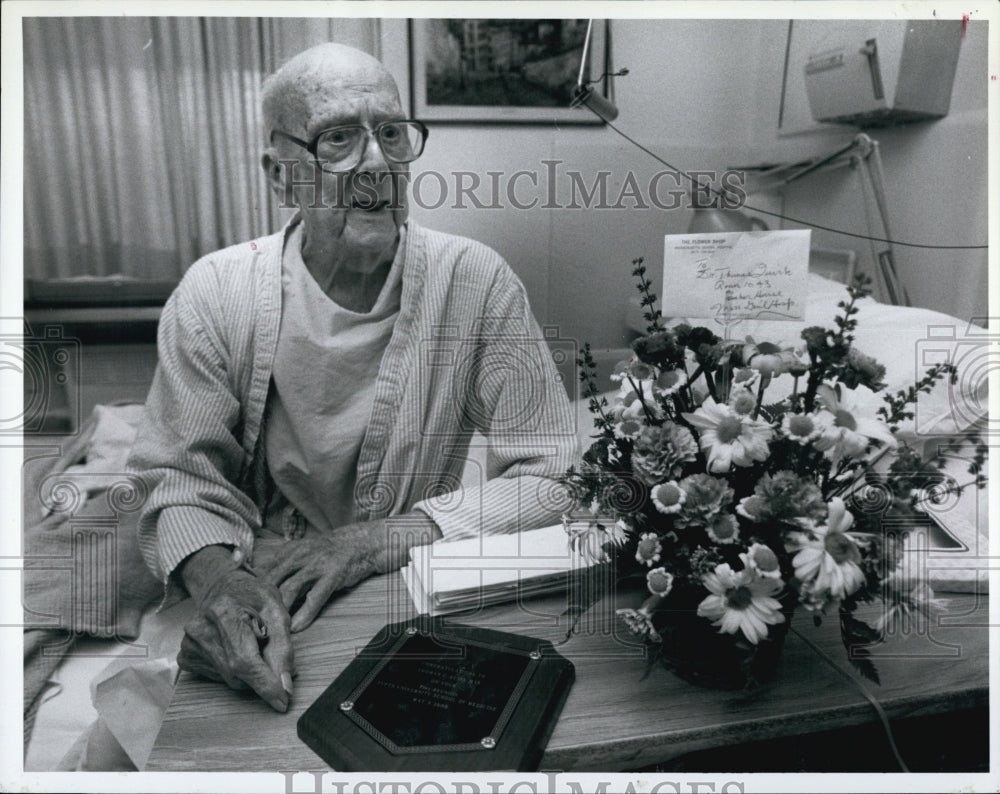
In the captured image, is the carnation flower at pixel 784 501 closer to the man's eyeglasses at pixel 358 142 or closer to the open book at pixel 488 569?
the open book at pixel 488 569

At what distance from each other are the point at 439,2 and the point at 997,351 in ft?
2.71

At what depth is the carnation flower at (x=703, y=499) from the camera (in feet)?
2.15

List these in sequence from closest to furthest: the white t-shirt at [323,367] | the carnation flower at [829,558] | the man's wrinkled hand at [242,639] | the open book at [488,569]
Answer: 1. the carnation flower at [829,558]
2. the man's wrinkled hand at [242,639]
3. the open book at [488,569]
4. the white t-shirt at [323,367]

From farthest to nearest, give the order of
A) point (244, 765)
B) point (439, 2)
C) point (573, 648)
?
point (439, 2), point (573, 648), point (244, 765)

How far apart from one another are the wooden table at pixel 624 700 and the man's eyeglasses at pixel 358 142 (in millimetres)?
544

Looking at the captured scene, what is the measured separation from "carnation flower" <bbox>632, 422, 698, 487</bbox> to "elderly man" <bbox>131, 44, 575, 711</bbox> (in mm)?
286

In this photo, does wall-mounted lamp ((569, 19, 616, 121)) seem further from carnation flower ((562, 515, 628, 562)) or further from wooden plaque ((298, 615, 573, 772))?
wooden plaque ((298, 615, 573, 772))

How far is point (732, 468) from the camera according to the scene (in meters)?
0.69

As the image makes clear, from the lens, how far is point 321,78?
0.89 m

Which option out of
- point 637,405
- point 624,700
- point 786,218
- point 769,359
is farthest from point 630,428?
point 786,218

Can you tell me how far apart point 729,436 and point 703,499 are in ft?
0.21

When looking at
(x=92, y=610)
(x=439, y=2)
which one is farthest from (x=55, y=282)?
(x=439, y=2)

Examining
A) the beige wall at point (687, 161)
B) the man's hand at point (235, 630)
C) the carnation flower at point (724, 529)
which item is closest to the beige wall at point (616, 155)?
the beige wall at point (687, 161)

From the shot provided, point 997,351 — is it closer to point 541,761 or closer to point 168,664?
point 541,761
